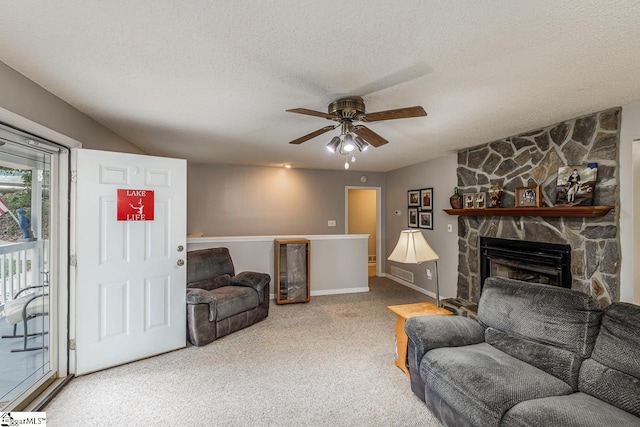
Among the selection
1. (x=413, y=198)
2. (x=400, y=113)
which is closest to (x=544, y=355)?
(x=400, y=113)

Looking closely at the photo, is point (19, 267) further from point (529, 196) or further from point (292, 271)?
point (529, 196)

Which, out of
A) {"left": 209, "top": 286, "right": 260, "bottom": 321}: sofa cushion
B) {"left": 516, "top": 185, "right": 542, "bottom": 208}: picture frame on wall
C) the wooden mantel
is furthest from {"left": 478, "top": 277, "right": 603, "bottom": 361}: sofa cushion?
{"left": 209, "top": 286, "right": 260, "bottom": 321}: sofa cushion

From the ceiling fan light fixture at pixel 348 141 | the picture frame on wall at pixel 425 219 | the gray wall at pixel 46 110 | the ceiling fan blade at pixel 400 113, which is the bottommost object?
the picture frame on wall at pixel 425 219

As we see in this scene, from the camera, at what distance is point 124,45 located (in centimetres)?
164

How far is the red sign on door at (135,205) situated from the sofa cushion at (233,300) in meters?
1.17

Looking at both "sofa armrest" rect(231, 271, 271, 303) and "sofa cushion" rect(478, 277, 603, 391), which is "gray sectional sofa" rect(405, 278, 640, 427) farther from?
"sofa armrest" rect(231, 271, 271, 303)

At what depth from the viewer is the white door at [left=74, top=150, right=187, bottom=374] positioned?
8.41ft

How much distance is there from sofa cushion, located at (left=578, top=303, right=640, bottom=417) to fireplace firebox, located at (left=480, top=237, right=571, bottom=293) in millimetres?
1464

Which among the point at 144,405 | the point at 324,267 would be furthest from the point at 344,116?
the point at 324,267

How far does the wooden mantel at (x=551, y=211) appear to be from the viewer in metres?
2.63

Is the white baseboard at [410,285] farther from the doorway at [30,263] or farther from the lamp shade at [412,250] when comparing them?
the doorway at [30,263]

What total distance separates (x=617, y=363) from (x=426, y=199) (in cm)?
370

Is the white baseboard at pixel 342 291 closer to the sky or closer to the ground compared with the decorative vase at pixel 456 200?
closer to the ground

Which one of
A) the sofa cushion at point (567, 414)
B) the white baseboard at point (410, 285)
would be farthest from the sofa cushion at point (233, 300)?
the white baseboard at point (410, 285)
